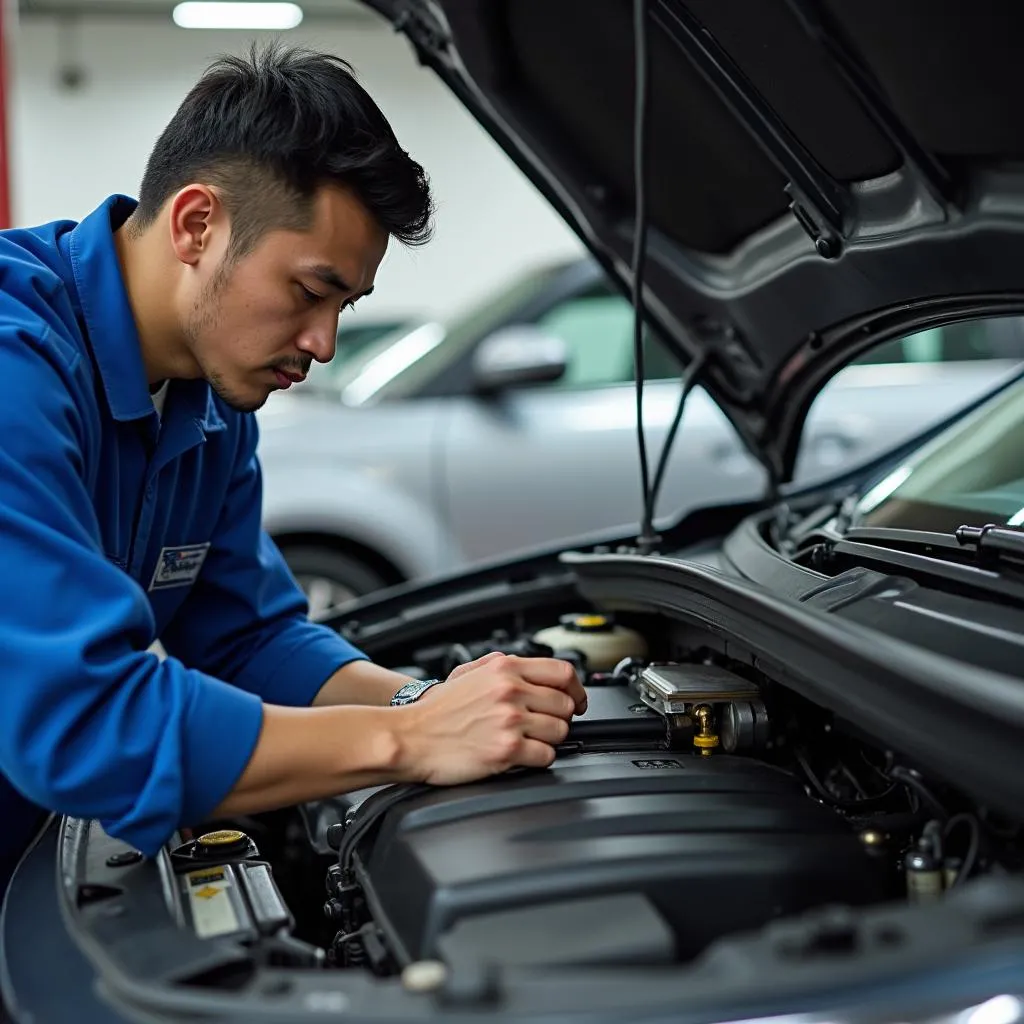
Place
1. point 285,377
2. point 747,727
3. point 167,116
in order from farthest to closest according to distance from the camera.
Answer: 1. point 167,116
2. point 285,377
3. point 747,727

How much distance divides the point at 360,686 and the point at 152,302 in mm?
547

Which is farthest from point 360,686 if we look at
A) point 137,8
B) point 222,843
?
point 137,8

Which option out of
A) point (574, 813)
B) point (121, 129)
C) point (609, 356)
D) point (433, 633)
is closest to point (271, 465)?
point (609, 356)

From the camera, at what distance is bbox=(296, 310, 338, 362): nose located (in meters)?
1.51

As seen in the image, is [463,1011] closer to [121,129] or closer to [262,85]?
[262,85]

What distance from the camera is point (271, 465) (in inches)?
160

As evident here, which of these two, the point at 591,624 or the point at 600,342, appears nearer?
the point at 591,624

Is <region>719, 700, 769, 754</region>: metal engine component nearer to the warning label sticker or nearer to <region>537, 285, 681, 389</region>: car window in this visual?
the warning label sticker

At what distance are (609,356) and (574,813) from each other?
3156 mm

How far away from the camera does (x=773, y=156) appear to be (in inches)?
69.8

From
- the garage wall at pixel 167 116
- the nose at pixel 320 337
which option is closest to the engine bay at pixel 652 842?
the nose at pixel 320 337

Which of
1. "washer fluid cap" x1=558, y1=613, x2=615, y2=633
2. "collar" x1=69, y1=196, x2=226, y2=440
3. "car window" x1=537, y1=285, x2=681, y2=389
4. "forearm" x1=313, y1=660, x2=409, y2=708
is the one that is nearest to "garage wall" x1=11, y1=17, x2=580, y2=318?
"car window" x1=537, y1=285, x2=681, y2=389

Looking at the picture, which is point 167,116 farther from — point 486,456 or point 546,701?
point 546,701

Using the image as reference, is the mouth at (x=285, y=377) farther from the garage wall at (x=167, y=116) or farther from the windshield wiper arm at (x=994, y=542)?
the garage wall at (x=167, y=116)
